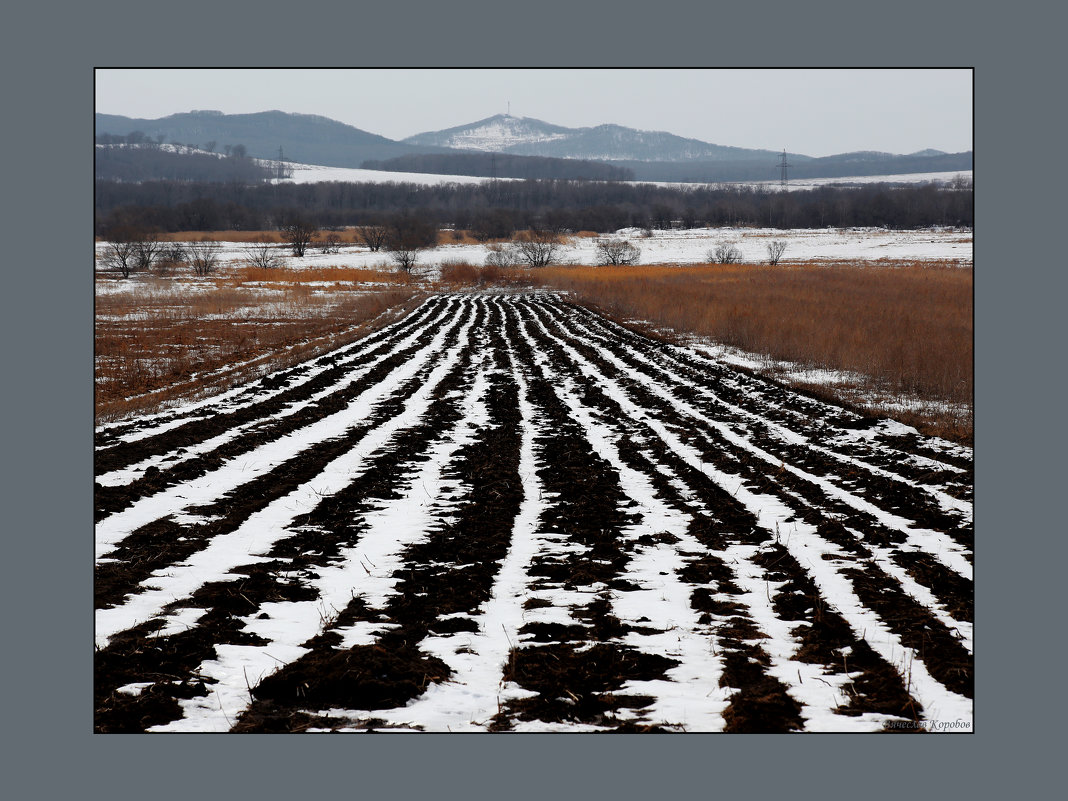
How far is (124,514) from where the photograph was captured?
274 inches

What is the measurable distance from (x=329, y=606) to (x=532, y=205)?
56.1m

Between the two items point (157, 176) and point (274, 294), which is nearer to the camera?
point (157, 176)

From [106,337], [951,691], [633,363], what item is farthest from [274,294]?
[951,691]

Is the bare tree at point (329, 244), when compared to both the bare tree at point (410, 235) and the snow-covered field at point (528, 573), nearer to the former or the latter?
the bare tree at point (410, 235)

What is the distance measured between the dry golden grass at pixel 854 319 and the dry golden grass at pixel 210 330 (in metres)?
11.8

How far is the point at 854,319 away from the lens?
2089cm

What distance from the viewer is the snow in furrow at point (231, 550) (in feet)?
15.7

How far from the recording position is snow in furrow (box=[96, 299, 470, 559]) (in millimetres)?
6629

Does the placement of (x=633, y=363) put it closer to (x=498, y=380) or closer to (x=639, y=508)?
(x=498, y=380)

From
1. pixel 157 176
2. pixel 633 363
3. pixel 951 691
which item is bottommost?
pixel 951 691

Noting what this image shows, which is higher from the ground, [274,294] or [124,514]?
[274,294]

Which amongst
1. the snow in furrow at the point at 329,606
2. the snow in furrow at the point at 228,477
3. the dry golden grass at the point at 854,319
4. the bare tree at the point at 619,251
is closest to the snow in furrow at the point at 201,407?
the snow in furrow at the point at 228,477

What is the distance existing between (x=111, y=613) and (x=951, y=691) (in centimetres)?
481

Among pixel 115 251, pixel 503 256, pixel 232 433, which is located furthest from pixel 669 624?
pixel 503 256
